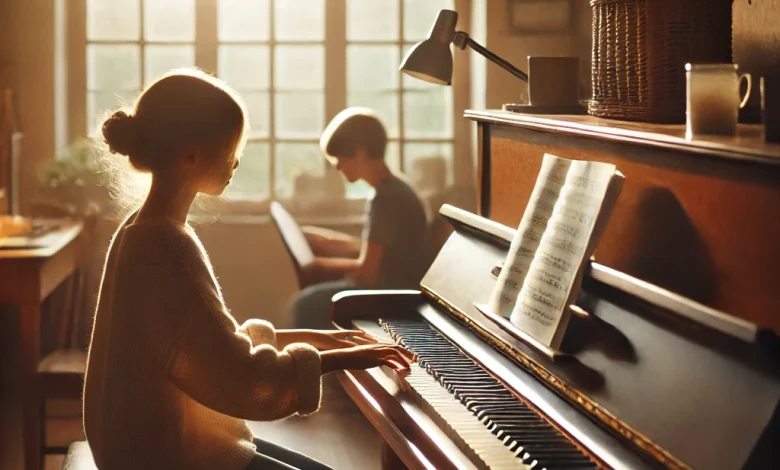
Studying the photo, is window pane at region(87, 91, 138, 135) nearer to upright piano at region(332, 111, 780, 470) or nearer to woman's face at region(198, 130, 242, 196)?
upright piano at region(332, 111, 780, 470)

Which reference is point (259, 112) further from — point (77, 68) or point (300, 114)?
point (77, 68)

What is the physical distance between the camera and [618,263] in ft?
5.82

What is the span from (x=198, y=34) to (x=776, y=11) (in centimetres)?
349

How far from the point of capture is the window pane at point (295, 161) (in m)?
4.92

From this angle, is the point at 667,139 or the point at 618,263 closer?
the point at 667,139

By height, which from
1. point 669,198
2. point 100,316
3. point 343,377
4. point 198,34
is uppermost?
point 198,34

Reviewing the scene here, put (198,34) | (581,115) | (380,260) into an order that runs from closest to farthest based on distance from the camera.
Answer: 1. (581,115)
2. (380,260)
3. (198,34)

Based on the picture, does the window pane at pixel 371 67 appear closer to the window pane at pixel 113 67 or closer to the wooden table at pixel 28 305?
the window pane at pixel 113 67

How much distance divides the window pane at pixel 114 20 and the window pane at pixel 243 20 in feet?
1.32

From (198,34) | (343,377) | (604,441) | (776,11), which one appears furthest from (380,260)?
(604,441)

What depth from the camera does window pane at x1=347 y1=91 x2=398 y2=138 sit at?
491cm

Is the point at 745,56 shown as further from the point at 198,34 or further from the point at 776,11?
the point at 198,34

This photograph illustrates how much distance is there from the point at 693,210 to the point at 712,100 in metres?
0.17

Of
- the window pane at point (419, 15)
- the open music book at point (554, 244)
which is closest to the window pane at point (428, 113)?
the window pane at point (419, 15)
